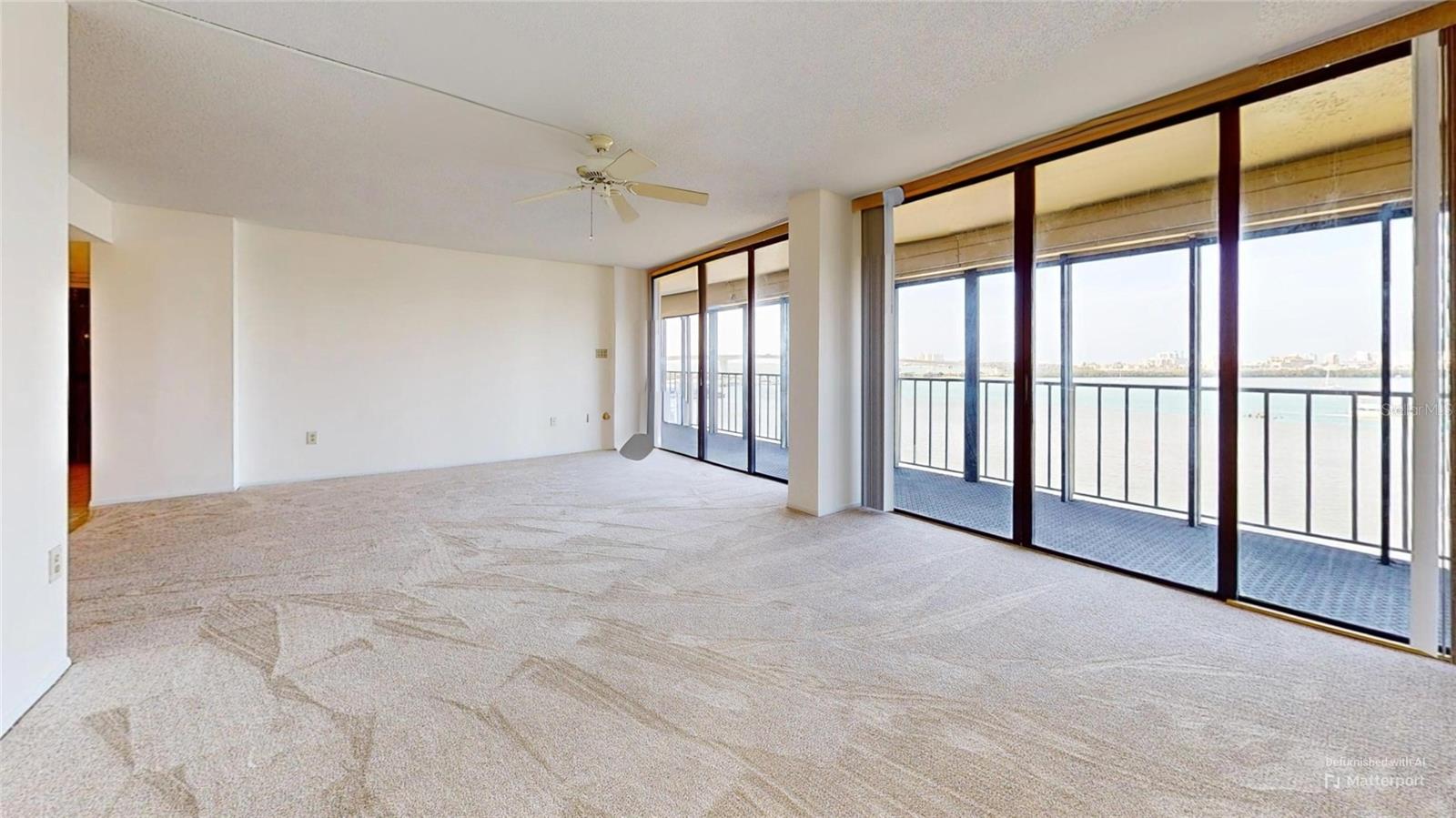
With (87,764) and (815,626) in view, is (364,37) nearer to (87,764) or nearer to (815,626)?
(87,764)

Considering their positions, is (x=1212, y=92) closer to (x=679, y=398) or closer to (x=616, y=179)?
(x=616, y=179)

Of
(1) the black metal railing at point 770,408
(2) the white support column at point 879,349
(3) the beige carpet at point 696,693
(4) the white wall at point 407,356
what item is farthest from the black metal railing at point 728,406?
(3) the beige carpet at point 696,693

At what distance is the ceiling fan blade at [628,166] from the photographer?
284 cm

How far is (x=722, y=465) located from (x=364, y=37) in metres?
4.82

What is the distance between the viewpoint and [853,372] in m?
4.41

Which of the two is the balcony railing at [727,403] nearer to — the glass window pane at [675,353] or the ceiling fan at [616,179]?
the glass window pane at [675,353]

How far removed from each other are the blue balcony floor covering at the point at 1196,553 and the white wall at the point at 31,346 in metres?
4.56

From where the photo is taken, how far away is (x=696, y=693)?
1.91 metres

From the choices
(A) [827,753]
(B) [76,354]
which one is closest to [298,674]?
(A) [827,753]

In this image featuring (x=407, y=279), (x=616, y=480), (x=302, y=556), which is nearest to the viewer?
(x=302, y=556)

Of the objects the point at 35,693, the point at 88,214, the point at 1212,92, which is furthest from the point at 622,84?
the point at 88,214

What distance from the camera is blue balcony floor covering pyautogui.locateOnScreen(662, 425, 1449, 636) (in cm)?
252

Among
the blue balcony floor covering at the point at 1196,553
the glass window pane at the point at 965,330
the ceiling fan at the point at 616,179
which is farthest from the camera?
the glass window pane at the point at 965,330

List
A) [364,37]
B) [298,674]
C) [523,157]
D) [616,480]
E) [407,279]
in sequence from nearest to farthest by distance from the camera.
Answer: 1. [298,674]
2. [364,37]
3. [523,157]
4. [616,480]
5. [407,279]
